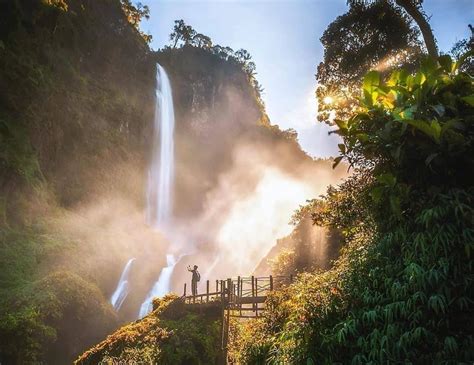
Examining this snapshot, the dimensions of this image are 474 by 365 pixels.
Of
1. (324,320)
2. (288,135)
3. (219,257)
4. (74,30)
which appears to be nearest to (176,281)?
(219,257)

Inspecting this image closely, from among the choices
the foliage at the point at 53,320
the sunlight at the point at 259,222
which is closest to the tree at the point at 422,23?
the foliage at the point at 53,320

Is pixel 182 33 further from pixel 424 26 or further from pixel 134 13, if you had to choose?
pixel 424 26

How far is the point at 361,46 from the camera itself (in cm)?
1423

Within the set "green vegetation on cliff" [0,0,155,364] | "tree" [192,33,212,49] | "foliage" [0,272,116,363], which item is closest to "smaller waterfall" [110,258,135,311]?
"green vegetation on cliff" [0,0,155,364]

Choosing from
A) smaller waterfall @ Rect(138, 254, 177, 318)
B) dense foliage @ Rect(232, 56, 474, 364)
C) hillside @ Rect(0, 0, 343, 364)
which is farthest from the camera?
smaller waterfall @ Rect(138, 254, 177, 318)

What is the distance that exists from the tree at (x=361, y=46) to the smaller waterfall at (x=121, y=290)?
1966 cm

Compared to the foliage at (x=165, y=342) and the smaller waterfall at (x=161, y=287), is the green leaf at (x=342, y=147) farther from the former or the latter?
the smaller waterfall at (x=161, y=287)

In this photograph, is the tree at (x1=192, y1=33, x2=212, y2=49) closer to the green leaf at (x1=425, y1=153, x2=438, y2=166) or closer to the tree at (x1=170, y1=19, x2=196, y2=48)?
the tree at (x1=170, y1=19, x2=196, y2=48)

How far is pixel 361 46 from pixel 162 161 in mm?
37279

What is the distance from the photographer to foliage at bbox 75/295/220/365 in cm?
1184

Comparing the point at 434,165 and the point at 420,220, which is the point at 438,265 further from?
the point at 434,165

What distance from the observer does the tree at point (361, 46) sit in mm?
13391

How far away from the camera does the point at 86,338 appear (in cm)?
1836

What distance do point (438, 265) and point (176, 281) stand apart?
3103 centimetres
